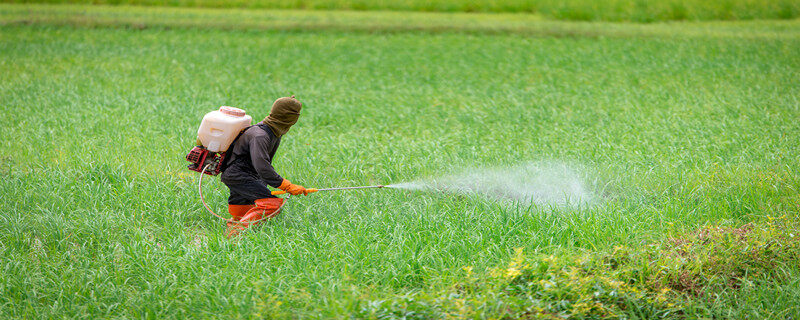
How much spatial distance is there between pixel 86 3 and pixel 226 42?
11.2 meters

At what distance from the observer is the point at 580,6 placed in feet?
90.5

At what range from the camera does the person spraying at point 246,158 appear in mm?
4684

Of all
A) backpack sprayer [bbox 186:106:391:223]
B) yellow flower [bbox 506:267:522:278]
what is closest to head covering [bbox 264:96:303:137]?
backpack sprayer [bbox 186:106:391:223]

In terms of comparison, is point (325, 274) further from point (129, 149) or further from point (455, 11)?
point (455, 11)

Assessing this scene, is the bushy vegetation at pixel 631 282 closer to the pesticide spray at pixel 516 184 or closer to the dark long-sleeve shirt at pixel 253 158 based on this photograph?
the pesticide spray at pixel 516 184

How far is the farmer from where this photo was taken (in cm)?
469

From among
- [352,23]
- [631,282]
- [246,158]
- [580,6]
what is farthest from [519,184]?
[580,6]

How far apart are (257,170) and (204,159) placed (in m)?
Answer: 0.44

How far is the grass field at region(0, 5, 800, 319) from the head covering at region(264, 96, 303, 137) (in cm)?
78

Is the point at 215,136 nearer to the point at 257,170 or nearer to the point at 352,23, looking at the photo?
the point at 257,170

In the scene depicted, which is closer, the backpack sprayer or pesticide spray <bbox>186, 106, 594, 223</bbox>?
the backpack sprayer

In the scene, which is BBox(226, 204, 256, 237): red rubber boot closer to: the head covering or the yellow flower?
the head covering

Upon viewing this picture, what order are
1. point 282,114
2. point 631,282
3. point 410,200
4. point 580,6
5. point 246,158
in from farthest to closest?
point 580,6
point 410,200
point 246,158
point 282,114
point 631,282

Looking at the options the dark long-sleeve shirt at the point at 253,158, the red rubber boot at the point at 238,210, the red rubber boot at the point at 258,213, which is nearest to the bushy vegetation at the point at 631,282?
the dark long-sleeve shirt at the point at 253,158
